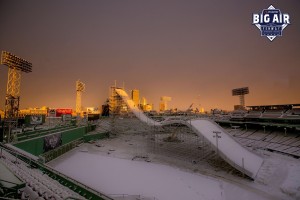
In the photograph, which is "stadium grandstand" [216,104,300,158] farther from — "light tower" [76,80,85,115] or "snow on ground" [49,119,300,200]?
"light tower" [76,80,85,115]

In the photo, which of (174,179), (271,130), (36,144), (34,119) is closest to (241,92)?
(271,130)

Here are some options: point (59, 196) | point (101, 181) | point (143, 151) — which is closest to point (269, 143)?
point (143, 151)

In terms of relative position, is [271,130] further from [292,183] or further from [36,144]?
[36,144]

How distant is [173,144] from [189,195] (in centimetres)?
1753

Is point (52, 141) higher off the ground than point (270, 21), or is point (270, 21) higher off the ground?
point (270, 21)

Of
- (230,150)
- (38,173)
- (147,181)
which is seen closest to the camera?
(38,173)

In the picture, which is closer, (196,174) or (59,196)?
(59,196)

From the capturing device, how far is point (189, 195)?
46.6 feet

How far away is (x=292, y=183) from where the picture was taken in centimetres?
1576

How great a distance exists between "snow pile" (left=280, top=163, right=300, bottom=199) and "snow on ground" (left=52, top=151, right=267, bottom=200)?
2.43m

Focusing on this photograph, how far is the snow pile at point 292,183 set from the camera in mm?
14212

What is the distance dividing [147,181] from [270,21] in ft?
92.6

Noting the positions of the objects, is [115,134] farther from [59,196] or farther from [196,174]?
[59,196]

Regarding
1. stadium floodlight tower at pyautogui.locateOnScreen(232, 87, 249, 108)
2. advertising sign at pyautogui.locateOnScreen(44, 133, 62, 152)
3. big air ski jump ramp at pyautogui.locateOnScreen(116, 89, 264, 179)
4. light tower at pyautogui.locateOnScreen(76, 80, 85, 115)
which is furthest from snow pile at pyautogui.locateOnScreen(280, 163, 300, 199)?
stadium floodlight tower at pyautogui.locateOnScreen(232, 87, 249, 108)
